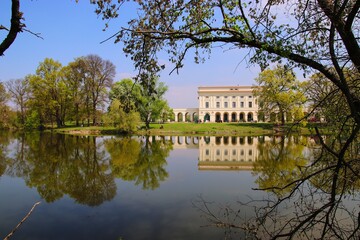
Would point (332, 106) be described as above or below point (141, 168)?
above

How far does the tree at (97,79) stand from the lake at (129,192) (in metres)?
24.3

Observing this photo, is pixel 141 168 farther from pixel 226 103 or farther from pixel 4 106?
pixel 226 103

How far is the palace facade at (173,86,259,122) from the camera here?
215 feet

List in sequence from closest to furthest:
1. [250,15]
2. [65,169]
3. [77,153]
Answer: [250,15], [65,169], [77,153]

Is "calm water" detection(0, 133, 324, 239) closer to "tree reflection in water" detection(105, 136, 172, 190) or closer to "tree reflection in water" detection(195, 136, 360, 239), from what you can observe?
"tree reflection in water" detection(105, 136, 172, 190)

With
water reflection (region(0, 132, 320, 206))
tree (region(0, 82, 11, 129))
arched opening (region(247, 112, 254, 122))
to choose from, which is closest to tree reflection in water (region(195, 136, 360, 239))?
water reflection (region(0, 132, 320, 206))

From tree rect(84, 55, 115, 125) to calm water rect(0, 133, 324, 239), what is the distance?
24.8 meters

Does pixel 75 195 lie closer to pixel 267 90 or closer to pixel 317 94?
pixel 317 94

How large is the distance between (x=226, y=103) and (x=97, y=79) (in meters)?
32.4

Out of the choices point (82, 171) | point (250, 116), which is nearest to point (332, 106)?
point (82, 171)

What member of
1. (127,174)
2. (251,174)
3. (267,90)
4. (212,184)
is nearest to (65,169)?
(127,174)

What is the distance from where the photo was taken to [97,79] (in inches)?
1655

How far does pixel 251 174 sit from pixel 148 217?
269 inches

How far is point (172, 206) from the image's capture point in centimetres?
848
